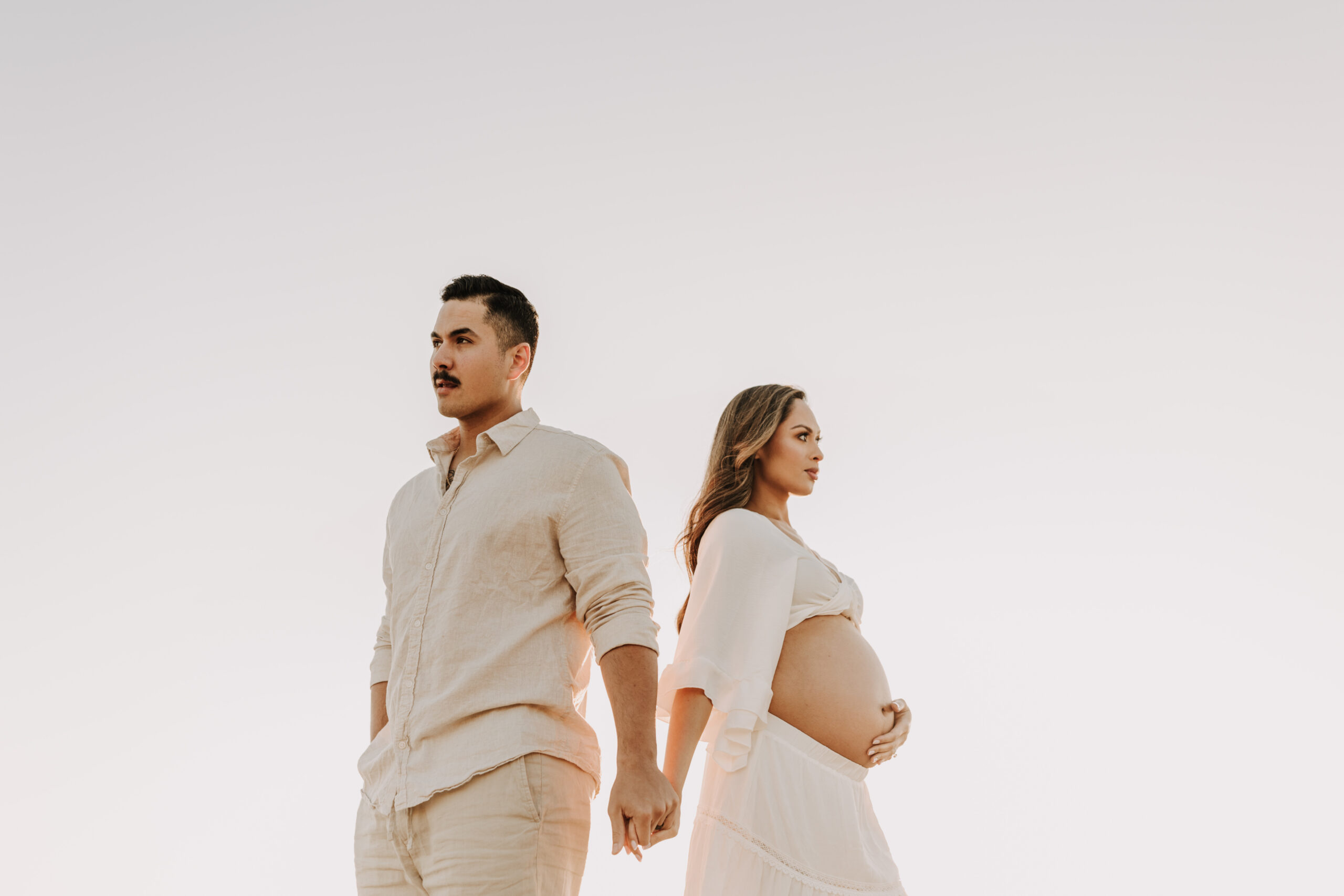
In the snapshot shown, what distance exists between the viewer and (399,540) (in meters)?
2.88

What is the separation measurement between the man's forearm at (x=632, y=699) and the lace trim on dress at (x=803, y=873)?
74 cm

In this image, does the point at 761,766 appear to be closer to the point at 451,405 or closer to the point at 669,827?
the point at 669,827

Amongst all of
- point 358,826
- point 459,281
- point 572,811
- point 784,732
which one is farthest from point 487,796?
point 459,281

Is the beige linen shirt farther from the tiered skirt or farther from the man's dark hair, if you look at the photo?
the tiered skirt

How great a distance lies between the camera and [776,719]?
126 inches

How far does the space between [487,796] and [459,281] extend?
1349 millimetres

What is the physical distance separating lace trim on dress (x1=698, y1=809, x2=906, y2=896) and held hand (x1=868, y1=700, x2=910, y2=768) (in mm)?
348

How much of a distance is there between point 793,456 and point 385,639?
1422 millimetres

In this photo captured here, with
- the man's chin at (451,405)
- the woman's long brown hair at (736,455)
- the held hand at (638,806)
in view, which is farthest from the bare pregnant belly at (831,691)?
the man's chin at (451,405)

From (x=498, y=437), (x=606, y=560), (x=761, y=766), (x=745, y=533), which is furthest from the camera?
(x=745, y=533)

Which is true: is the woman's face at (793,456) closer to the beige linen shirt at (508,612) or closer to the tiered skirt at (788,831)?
the tiered skirt at (788,831)

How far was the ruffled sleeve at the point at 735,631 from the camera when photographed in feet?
10.3

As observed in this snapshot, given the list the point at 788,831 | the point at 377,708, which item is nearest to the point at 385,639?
the point at 377,708

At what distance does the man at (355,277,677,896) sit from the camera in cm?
239
